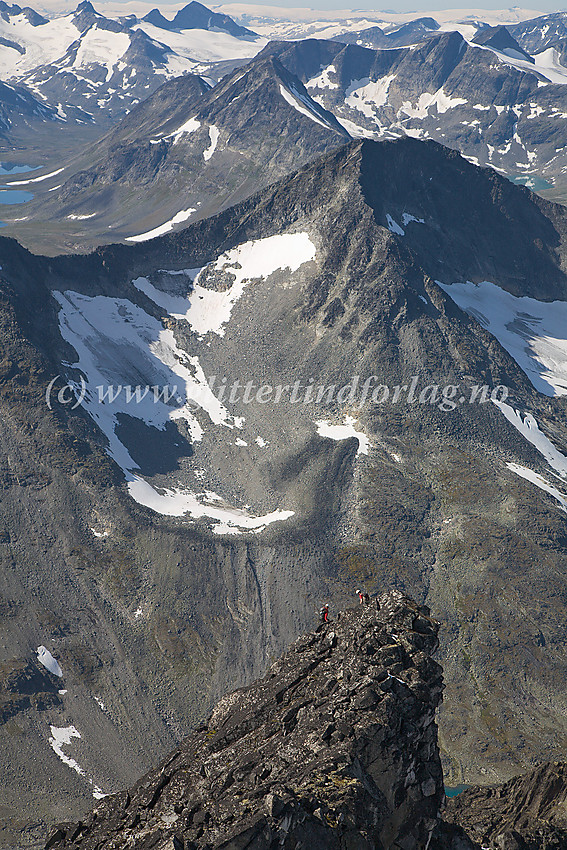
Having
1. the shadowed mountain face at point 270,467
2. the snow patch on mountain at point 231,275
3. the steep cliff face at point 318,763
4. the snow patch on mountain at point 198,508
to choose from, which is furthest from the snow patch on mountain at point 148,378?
the steep cliff face at point 318,763

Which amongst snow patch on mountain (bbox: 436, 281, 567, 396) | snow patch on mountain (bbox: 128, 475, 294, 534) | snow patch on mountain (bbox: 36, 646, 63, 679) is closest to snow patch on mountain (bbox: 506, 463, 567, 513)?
snow patch on mountain (bbox: 436, 281, 567, 396)

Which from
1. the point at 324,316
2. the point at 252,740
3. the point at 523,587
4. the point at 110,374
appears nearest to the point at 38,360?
the point at 110,374

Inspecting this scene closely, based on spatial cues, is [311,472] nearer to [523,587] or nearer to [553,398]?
[523,587]

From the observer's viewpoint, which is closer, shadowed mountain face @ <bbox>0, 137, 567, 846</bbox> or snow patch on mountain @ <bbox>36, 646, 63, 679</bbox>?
snow patch on mountain @ <bbox>36, 646, 63, 679</bbox>

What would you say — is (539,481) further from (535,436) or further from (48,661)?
(48,661)

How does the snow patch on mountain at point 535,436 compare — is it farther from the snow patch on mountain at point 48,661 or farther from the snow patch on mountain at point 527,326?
the snow patch on mountain at point 48,661

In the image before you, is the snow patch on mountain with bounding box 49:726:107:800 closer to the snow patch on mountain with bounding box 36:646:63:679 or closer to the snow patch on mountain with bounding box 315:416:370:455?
the snow patch on mountain with bounding box 36:646:63:679
